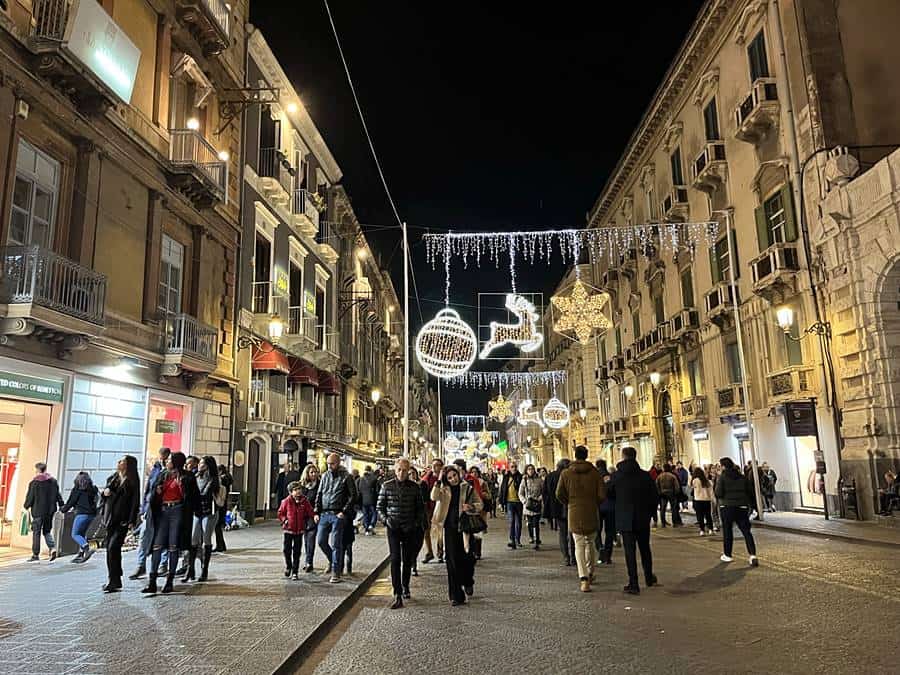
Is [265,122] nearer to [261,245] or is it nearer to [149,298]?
[261,245]

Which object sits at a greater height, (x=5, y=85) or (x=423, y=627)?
(x=5, y=85)

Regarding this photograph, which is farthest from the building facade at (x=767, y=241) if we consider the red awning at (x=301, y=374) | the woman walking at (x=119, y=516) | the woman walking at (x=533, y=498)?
the woman walking at (x=119, y=516)

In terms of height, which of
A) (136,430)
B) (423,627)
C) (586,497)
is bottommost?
(423,627)

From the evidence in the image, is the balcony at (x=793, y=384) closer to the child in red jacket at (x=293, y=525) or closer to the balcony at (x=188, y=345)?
the child in red jacket at (x=293, y=525)

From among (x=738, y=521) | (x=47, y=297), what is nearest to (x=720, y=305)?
(x=738, y=521)

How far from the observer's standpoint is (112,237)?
46.3 feet

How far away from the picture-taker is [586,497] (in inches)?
365

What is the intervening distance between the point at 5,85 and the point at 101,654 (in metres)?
9.59

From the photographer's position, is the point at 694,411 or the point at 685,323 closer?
the point at 694,411

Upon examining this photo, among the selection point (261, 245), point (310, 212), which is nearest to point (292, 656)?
point (261, 245)

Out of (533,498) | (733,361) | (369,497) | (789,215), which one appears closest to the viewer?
(533,498)

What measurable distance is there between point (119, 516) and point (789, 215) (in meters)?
20.7

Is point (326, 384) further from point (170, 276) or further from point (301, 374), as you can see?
point (170, 276)

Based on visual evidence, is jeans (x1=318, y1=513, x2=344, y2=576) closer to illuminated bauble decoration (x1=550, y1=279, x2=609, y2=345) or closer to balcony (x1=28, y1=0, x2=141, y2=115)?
balcony (x1=28, y1=0, x2=141, y2=115)
